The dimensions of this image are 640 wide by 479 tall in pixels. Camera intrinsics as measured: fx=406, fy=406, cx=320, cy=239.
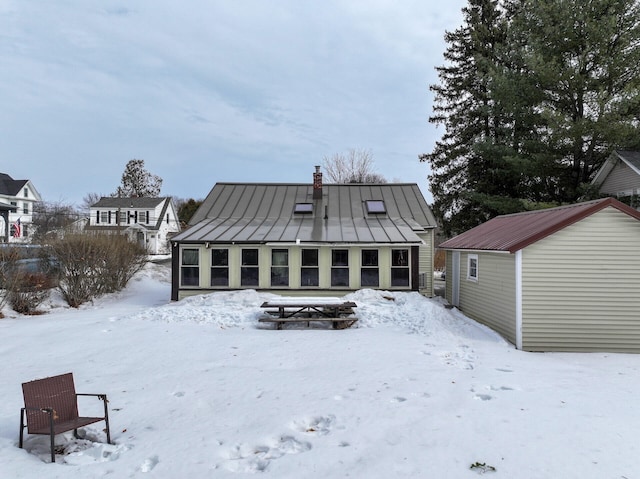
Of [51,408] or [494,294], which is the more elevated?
[494,294]

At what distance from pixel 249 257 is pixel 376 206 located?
24.3 ft

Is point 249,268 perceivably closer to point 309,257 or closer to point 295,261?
point 295,261

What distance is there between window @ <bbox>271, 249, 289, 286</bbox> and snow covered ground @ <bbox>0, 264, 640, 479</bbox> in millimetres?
4902

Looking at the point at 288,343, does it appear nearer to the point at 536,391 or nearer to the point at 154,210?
the point at 536,391

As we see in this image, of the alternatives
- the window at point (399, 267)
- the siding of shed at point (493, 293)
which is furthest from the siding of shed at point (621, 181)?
the window at point (399, 267)

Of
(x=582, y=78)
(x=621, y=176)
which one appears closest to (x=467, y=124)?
(x=582, y=78)

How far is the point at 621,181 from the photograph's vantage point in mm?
19500

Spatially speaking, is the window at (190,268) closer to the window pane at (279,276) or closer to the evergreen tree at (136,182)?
the window pane at (279,276)

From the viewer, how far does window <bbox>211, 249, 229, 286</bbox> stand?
16.8 meters

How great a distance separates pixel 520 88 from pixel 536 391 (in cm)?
1899

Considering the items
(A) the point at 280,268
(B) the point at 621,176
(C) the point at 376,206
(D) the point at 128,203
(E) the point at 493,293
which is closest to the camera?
(E) the point at 493,293

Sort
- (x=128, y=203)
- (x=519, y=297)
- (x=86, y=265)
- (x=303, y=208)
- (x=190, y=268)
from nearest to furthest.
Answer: (x=519, y=297) < (x=86, y=265) < (x=190, y=268) < (x=303, y=208) < (x=128, y=203)

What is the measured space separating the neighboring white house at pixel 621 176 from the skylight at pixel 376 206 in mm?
10995

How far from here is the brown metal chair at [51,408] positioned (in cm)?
460
